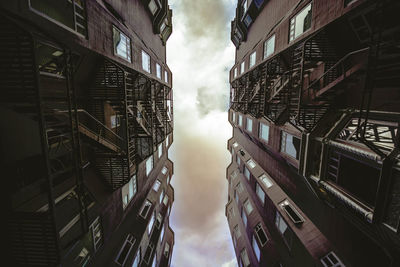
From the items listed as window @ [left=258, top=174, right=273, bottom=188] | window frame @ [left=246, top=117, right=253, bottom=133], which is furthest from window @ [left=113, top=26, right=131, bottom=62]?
window @ [left=258, top=174, right=273, bottom=188]

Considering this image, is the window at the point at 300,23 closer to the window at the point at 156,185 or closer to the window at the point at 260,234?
the window at the point at 260,234

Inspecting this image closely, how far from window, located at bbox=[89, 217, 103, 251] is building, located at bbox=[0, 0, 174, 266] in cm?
5

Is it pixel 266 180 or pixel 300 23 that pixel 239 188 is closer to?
pixel 266 180

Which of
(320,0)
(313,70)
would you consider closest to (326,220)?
(313,70)

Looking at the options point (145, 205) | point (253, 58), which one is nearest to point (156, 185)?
point (145, 205)

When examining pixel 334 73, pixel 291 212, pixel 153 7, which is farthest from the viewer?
pixel 153 7

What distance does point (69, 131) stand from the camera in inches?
270

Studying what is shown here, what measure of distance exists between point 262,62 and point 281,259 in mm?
18171

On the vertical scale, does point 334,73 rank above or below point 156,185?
above

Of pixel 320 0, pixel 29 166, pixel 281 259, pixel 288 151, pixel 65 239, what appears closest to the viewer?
pixel 29 166

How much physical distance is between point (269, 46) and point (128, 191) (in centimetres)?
1822

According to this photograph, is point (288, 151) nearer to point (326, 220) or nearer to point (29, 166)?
point (326, 220)

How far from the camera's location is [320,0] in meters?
8.20

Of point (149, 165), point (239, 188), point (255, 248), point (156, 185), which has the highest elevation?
point (149, 165)
